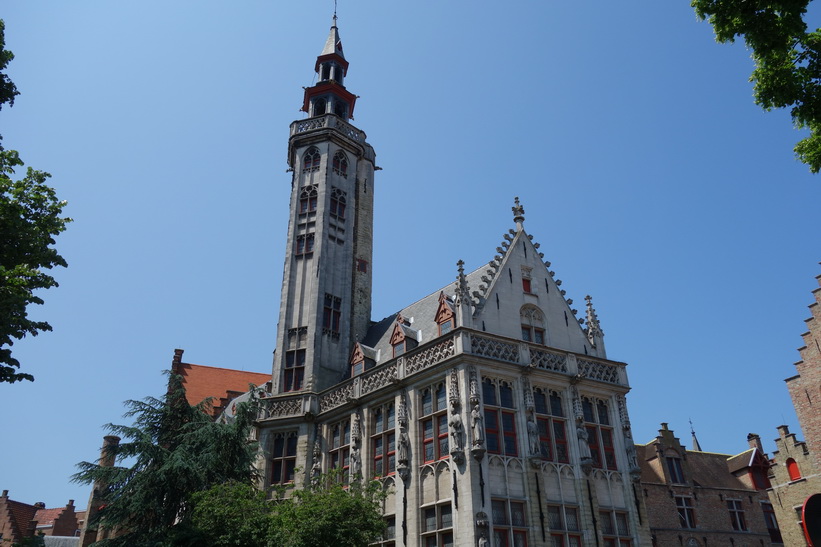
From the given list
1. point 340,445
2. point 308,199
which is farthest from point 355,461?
point 308,199

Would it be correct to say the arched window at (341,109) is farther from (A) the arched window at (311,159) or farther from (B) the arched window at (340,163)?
(A) the arched window at (311,159)

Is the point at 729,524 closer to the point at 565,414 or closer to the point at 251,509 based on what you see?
the point at 565,414

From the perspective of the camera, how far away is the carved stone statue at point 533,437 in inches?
917

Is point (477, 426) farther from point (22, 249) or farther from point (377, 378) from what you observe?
point (22, 249)

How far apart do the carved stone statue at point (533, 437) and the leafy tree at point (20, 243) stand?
640 inches

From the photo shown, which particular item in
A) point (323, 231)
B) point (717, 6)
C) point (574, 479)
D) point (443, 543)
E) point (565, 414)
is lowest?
point (443, 543)

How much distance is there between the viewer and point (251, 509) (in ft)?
69.4

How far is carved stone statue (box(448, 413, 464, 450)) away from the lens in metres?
22.2

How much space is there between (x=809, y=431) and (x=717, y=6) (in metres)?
24.6

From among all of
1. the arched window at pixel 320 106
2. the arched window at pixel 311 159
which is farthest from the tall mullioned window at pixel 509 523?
the arched window at pixel 320 106

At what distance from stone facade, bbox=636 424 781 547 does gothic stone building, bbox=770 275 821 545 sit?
5140 millimetres

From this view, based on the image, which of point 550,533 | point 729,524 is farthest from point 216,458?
point 729,524

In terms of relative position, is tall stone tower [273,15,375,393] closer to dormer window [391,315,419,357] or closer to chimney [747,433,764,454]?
dormer window [391,315,419,357]

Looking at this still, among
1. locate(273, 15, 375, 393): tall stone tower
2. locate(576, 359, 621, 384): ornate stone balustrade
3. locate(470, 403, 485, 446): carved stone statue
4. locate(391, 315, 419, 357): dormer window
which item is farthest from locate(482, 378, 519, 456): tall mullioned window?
locate(273, 15, 375, 393): tall stone tower
